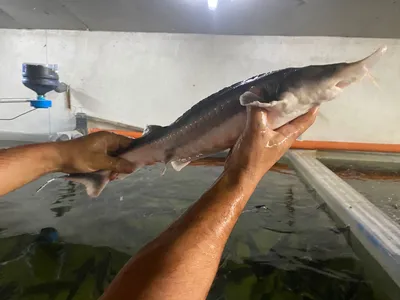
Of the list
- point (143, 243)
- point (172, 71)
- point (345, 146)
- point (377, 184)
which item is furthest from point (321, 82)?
point (172, 71)

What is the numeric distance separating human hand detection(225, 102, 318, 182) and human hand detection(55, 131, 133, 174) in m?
0.63

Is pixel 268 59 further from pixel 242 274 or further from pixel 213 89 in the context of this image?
pixel 242 274

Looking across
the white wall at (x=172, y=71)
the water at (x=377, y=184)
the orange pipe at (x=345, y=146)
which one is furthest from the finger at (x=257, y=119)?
the white wall at (x=172, y=71)

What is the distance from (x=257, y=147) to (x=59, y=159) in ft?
2.53

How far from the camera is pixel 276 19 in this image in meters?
3.62

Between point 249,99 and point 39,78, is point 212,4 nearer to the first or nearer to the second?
point 39,78

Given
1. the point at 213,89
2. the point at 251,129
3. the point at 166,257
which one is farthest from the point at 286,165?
the point at 166,257

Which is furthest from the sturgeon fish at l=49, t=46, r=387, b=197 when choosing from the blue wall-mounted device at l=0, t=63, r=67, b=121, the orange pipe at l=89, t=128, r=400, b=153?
the orange pipe at l=89, t=128, r=400, b=153

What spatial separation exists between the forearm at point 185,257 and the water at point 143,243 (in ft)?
2.25

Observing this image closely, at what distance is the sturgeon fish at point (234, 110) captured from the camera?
0.88 meters

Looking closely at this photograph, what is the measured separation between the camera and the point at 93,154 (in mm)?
1325

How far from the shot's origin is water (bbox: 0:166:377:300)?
1.29 metres

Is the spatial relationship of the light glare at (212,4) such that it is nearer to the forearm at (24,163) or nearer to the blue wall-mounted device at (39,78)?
the blue wall-mounted device at (39,78)

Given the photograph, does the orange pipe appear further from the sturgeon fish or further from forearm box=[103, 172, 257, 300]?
forearm box=[103, 172, 257, 300]
